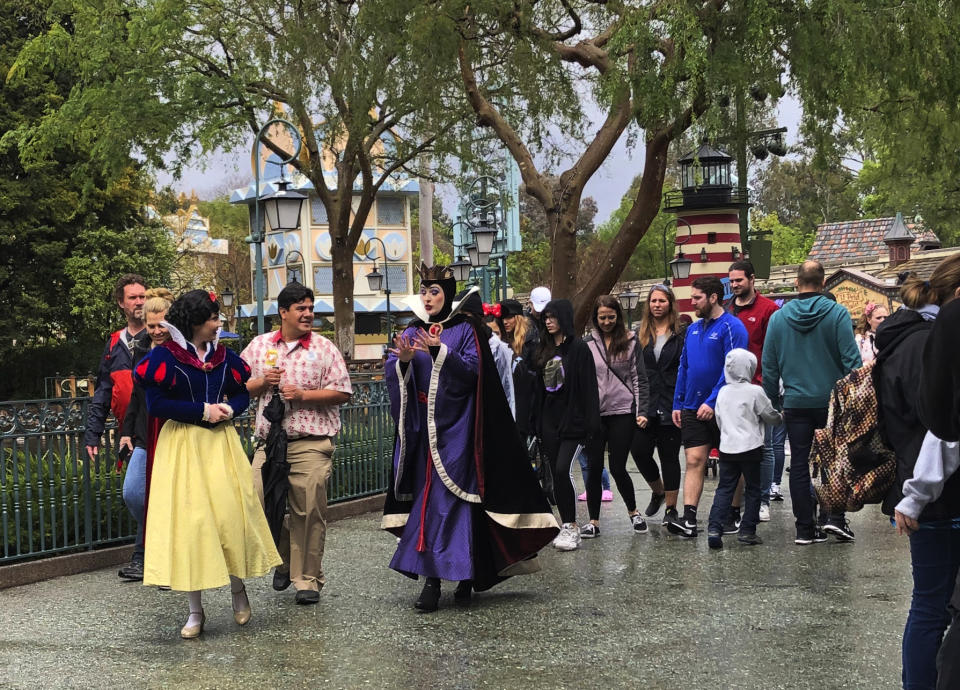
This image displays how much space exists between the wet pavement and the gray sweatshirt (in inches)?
53.4

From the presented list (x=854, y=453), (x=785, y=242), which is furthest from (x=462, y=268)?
(x=785, y=242)

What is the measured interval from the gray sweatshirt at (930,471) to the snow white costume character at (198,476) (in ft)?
11.9

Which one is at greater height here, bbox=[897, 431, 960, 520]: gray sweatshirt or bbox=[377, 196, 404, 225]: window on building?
bbox=[377, 196, 404, 225]: window on building

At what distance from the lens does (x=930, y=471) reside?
4211mm

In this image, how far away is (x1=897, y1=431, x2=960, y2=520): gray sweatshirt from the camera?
13.7 ft

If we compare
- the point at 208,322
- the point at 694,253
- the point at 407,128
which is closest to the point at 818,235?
the point at 694,253

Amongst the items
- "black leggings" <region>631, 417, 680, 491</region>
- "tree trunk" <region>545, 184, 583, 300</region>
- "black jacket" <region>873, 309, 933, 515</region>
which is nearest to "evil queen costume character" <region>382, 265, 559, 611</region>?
"black leggings" <region>631, 417, 680, 491</region>

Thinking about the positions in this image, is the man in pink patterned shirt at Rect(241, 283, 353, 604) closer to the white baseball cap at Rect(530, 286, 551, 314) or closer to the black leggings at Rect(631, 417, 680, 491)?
the black leggings at Rect(631, 417, 680, 491)

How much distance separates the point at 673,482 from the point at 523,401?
160 cm

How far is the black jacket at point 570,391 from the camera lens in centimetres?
952

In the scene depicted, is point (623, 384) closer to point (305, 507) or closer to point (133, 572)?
A: point (305, 507)

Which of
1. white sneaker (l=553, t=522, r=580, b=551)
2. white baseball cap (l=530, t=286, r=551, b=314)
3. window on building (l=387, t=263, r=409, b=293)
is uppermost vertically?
window on building (l=387, t=263, r=409, b=293)

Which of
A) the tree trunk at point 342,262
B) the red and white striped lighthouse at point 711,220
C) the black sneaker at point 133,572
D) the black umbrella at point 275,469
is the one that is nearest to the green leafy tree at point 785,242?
the red and white striped lighthouse at point 711,220

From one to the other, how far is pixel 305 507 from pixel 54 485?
2.61 meters
